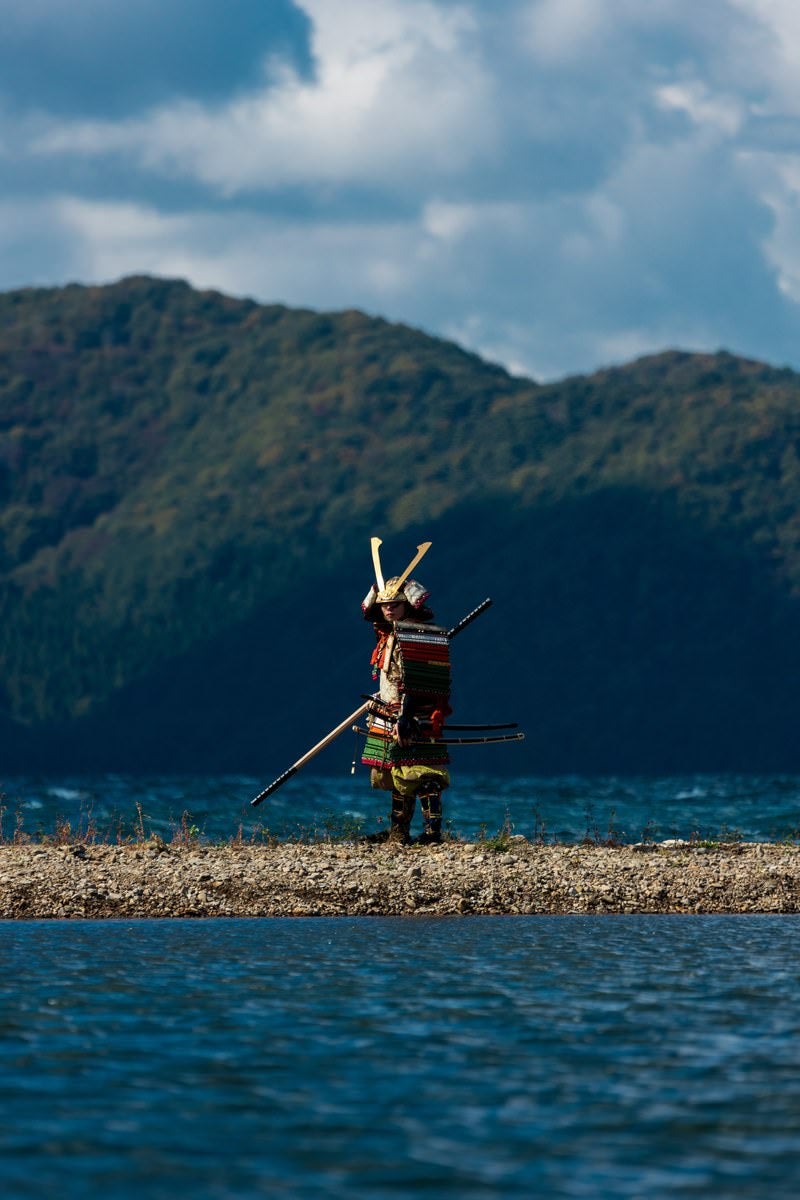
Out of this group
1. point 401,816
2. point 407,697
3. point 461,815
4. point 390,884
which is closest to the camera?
point 390,884

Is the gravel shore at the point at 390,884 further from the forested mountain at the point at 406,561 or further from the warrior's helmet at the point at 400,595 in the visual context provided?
the forested mountain at the point at 406,561

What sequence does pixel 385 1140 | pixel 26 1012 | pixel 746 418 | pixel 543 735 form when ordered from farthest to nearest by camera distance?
pixel 746 418 → pixel 543 735 → pixel 26 1012 → pixel 385 1140

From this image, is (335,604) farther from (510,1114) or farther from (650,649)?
(510,1114)

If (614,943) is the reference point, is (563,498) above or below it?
above

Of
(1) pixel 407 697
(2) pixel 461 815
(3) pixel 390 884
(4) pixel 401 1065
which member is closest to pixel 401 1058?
(4) pixel 401 1065

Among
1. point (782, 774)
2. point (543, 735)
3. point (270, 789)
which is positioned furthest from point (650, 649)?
point (270, 789)

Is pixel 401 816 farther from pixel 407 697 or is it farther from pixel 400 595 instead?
pixel 400 595

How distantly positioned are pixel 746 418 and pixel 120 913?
14087cm

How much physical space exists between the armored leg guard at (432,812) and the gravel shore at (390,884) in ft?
4.12

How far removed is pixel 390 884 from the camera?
22.1 m

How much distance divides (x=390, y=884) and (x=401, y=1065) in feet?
31.1

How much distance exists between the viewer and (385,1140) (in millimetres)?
10609

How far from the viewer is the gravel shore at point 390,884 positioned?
2152cm

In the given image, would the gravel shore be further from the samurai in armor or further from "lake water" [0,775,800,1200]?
the samurai in armor
